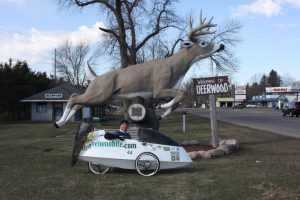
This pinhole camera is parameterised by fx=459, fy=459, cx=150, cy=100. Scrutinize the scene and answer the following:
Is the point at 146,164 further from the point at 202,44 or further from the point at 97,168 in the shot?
the point at 202,44

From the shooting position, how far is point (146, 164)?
994 centimetres

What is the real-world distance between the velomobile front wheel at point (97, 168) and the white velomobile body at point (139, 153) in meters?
0.42

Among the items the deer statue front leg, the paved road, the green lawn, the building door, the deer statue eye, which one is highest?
the deer statue eye

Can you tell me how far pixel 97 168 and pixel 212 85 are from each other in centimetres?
616

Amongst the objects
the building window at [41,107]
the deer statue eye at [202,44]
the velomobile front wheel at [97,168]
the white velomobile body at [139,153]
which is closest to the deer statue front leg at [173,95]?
the deer statue eye at [202,44]

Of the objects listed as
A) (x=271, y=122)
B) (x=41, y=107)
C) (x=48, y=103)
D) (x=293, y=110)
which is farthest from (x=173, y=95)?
(x=41, y=107)

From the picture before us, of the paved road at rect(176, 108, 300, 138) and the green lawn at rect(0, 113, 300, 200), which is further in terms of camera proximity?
the paved road at rect(176, 108, 300, 138)

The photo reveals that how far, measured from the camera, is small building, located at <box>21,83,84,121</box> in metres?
50.8

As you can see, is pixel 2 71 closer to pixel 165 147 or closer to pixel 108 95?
pixel 108 95

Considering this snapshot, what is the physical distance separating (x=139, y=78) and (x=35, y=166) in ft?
11.9

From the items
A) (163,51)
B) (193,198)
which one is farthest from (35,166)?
(163,51)

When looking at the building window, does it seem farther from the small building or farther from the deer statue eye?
the deer statue eye

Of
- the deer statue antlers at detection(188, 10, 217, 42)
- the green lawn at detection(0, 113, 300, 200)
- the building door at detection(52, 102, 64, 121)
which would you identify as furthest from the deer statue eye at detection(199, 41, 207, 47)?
the building door at detection(52, 102, 64, 121)

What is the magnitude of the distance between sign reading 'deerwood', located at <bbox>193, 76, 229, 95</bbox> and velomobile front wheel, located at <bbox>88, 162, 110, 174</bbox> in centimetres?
576
